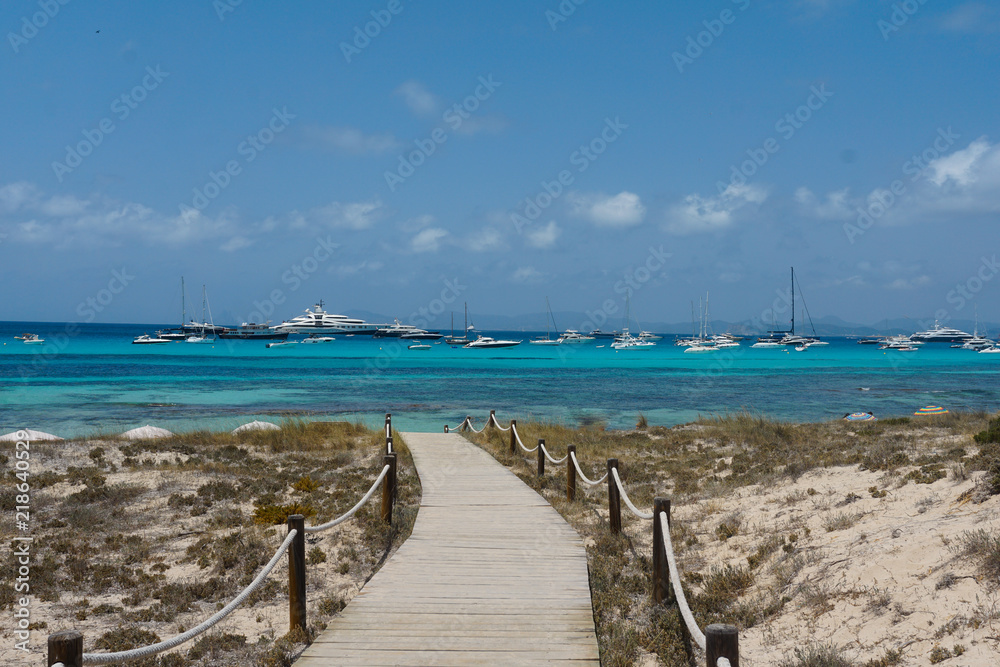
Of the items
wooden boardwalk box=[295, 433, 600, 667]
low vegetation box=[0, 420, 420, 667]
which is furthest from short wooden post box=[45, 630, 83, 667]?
low vegetation box=[0, 420, 420, 667]

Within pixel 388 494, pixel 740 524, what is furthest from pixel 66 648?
pixel 740 524

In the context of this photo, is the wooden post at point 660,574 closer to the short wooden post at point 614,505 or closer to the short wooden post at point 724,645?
the short wooden post at point 614,505

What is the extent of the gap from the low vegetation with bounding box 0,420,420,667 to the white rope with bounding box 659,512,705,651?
3.50 meters

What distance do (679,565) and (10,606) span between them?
26.3 ft

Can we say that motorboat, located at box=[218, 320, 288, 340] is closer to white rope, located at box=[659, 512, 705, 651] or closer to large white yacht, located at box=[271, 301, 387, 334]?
large white yacht, located at box=[271, 301, 387, 334]

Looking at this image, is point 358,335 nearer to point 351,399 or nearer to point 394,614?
point 351,399

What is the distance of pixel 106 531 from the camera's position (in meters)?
10.5

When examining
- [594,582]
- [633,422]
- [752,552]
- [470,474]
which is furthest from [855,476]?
[633,422]

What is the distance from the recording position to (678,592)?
17.5 ft

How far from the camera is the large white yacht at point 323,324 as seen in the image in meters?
162

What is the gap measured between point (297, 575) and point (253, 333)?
145m

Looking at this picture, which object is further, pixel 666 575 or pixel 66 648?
pixel 666 575

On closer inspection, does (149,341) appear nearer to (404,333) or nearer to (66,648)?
(404,333)

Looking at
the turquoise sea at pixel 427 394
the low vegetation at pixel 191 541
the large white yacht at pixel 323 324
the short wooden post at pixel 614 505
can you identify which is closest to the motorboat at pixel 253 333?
the large white yacht at pixel 323 324
